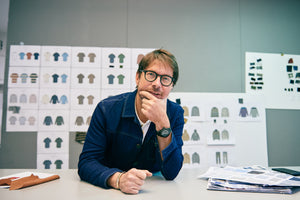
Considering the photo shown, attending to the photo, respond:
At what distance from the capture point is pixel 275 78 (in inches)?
91.4

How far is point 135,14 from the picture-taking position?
219cm

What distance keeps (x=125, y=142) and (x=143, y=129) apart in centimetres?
13

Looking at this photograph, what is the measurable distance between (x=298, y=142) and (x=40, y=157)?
2768 millimetres

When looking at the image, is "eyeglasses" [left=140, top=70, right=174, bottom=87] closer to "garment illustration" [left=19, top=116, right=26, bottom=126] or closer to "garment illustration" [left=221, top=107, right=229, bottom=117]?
"garment illustration" [left=221, top=107, right=229, bottom=117]

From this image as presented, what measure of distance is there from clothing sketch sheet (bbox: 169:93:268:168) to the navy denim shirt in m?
0.99

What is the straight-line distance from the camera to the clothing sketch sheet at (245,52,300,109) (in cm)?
227

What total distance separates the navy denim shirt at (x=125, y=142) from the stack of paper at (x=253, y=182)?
19 centimetres

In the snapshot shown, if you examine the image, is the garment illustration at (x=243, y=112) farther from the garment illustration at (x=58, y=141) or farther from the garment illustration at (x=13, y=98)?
the garment illustration at (x=13, y=98)

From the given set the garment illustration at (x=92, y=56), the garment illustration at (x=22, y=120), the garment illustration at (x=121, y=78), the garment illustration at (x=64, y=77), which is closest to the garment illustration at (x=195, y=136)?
the garment illustration at (x=121, y=78)

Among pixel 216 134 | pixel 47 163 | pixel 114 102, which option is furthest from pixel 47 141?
pixel 216 134

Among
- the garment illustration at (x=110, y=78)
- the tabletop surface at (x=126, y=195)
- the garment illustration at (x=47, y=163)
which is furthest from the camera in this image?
the garment illustration at (x=110, y=78)

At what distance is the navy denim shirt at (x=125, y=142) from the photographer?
1.00 m

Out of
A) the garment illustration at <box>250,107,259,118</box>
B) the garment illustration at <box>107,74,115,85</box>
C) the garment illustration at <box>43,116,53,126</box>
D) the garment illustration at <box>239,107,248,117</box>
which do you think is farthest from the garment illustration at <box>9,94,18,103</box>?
the garment illustration at <box>250,107,259,118</box>

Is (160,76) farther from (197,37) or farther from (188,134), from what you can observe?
(197,37)
